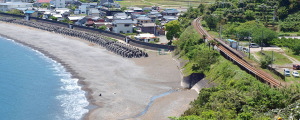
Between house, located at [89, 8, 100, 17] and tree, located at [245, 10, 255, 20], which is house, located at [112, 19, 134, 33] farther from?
tree, located at [245, 10, 255, 20]

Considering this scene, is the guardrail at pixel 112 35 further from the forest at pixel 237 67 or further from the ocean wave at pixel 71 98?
the ocean wave at pixel 71 98

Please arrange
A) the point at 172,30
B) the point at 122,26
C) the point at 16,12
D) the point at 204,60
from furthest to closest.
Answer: the point at 16,12 → the point at 122,26 → the point at 172,30 → the point at 204,60

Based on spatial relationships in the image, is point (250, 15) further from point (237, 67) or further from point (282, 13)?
point (237, 67)

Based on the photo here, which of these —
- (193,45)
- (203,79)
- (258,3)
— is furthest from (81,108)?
(258,3)

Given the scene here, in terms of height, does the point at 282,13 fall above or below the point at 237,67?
above

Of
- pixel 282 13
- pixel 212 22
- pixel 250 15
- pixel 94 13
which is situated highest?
pixel 94 13

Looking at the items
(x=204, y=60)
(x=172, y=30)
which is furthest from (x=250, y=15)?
(x=204, y=60)

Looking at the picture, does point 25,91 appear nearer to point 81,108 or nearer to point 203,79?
point 81,108

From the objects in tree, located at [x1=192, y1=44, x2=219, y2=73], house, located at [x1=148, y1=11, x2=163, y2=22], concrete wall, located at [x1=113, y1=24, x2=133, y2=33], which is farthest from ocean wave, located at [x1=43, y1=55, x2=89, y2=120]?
house, located at [x1=148, y1=11, x2=163, y2=22]
